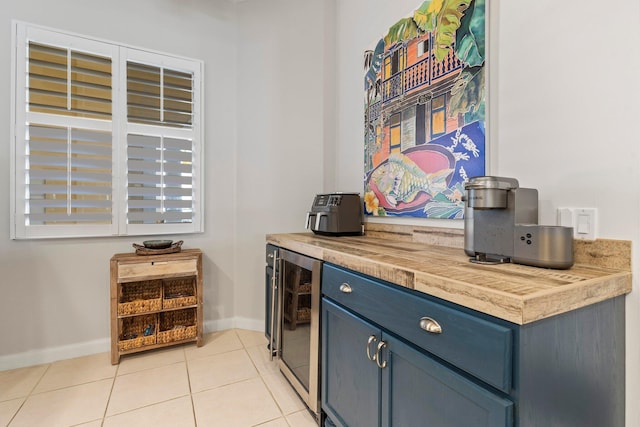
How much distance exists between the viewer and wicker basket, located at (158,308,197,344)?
2.38 meters

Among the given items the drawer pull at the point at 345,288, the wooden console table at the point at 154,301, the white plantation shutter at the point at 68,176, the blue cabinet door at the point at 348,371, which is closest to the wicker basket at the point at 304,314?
the blue cabinet door at the point at 348,371

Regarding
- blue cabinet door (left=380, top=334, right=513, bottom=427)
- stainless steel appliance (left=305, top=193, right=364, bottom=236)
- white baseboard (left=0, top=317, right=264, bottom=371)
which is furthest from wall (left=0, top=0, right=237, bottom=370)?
blue cabinet door (left=380, top=334, right=513, bottom=427)

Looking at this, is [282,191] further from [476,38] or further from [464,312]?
[464,312]

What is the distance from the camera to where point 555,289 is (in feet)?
2.48

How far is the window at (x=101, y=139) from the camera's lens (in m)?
2.18

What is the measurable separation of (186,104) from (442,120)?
85.3 inches

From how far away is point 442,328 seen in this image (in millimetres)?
867

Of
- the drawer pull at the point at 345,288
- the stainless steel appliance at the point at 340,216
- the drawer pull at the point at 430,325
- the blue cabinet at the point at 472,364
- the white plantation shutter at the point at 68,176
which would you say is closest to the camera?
the blue cabinet at the point at 472,364

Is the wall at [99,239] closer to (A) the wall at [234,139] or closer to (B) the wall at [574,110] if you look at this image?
(A) the wall at [234,139]

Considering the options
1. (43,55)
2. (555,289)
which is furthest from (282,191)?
(555,289)

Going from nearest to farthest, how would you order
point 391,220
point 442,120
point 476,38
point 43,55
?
point 476,38, point 442,120, point 391,220, point 43,55

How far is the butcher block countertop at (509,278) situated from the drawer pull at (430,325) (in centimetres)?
8

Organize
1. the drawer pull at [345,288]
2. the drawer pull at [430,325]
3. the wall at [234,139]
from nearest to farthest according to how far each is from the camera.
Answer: the drawer pull at [430,325] → the drawer pull at [345,288] → the wall at [234,139]

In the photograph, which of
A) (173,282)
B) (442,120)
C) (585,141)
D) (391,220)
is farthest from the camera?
(173,282)
